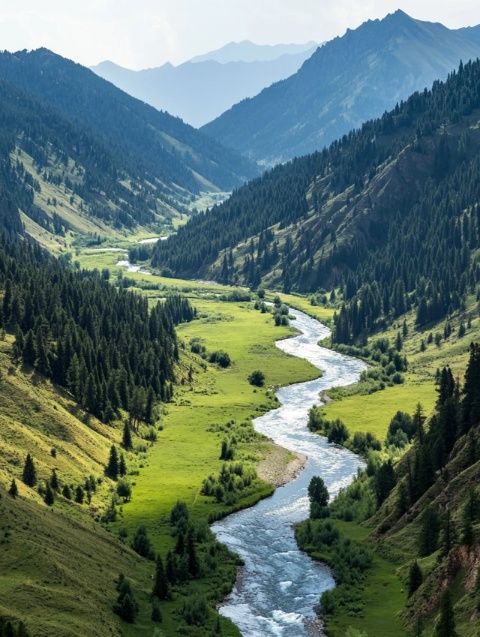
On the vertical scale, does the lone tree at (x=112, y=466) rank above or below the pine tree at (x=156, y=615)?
below

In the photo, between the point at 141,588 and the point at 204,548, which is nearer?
the point at 141,588

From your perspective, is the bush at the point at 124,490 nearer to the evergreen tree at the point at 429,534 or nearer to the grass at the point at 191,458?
the grass at the point at 191,458

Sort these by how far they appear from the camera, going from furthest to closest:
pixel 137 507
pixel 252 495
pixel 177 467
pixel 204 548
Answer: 1. pixel 177 467
2. pixel 252 495
3. pixel 137 507
4. pixel 204 548

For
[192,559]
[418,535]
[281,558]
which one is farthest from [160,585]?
[418,535]

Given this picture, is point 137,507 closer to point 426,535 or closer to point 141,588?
point 141,588

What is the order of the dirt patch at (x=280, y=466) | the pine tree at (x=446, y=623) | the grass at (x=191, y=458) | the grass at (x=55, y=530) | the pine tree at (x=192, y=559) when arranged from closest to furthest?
the pine tree at (x=446, y=623), the grass at (x=55, y=530), the pine tree at (x=192, y=559), the grass at (x=191, y=458), the dirt patch at (x=280, y=466)

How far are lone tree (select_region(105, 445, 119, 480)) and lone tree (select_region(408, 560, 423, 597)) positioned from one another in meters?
56.1

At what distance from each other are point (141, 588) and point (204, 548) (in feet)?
55.6

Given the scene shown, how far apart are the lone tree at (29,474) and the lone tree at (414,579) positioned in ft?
163

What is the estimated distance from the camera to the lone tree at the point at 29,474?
113 metres

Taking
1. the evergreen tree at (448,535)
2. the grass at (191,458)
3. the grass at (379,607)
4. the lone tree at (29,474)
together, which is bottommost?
the grass at (191,458)

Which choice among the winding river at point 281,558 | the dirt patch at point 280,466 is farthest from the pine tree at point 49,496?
the dirt patch at point 280,466

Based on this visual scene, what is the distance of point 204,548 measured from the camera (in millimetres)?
107875

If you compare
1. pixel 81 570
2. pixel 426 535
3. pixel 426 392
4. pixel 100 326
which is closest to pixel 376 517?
pixel 426 535
